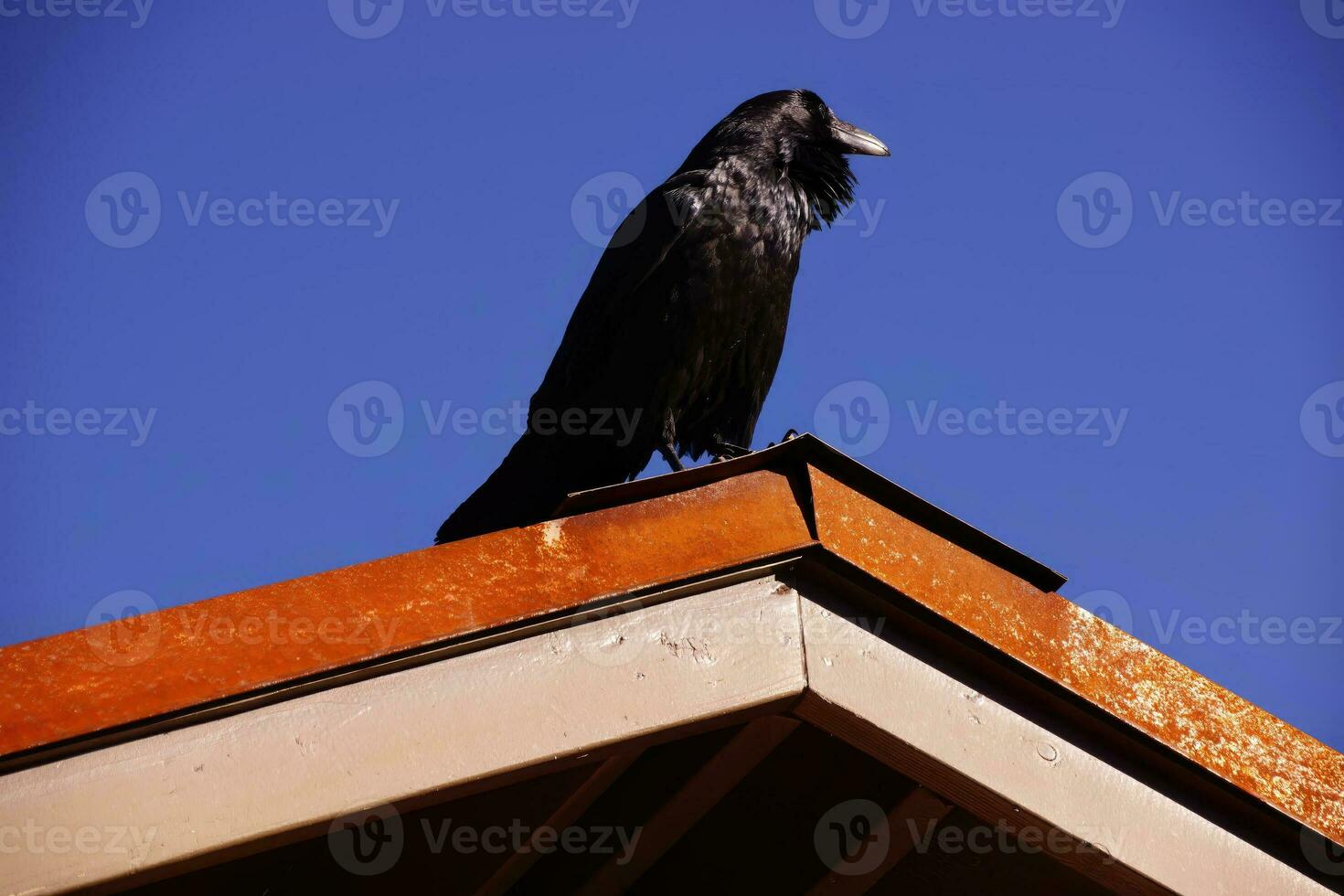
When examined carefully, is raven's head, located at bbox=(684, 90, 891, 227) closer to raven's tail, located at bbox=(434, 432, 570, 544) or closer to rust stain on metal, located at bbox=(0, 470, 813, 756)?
raven's tail, located at bbox=(434, 432, 570, 544)

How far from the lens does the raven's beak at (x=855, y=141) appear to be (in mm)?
5098

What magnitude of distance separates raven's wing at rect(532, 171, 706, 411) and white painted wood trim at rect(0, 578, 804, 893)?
7.87 ft

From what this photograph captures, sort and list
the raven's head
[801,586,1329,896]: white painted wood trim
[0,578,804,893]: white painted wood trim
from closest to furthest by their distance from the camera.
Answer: [0,578,804,893]: white painted wood trim → [801,586,1329,896]: white painted wood trim → the raven's head

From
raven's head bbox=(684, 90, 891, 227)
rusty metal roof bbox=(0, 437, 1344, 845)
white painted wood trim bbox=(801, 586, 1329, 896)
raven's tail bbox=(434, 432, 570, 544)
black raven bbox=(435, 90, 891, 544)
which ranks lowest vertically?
white painted wood trim bbox=(801, 586, 1329, 896)

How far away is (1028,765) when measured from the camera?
1.93m

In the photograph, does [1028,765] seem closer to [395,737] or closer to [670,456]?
[395,737]

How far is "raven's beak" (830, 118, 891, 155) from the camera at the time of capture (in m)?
5.10

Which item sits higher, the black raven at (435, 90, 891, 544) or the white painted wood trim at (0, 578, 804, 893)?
the black raven at (435, 90, 891, 544)

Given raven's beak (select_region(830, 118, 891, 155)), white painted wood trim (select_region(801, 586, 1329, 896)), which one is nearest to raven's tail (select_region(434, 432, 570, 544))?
raven's beak (select_region(830, 118, 891, 155))

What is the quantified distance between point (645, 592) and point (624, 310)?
2537 millimetres

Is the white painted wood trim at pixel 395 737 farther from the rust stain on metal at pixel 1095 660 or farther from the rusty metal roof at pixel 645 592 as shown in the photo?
the rust stain on metal at pixel 1095 660

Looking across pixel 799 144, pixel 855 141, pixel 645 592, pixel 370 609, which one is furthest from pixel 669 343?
pixel 370 609

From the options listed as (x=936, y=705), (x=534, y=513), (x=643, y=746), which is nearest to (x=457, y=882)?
(x=643, y=746)

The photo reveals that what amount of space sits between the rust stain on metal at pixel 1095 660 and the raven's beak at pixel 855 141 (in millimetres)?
3307
